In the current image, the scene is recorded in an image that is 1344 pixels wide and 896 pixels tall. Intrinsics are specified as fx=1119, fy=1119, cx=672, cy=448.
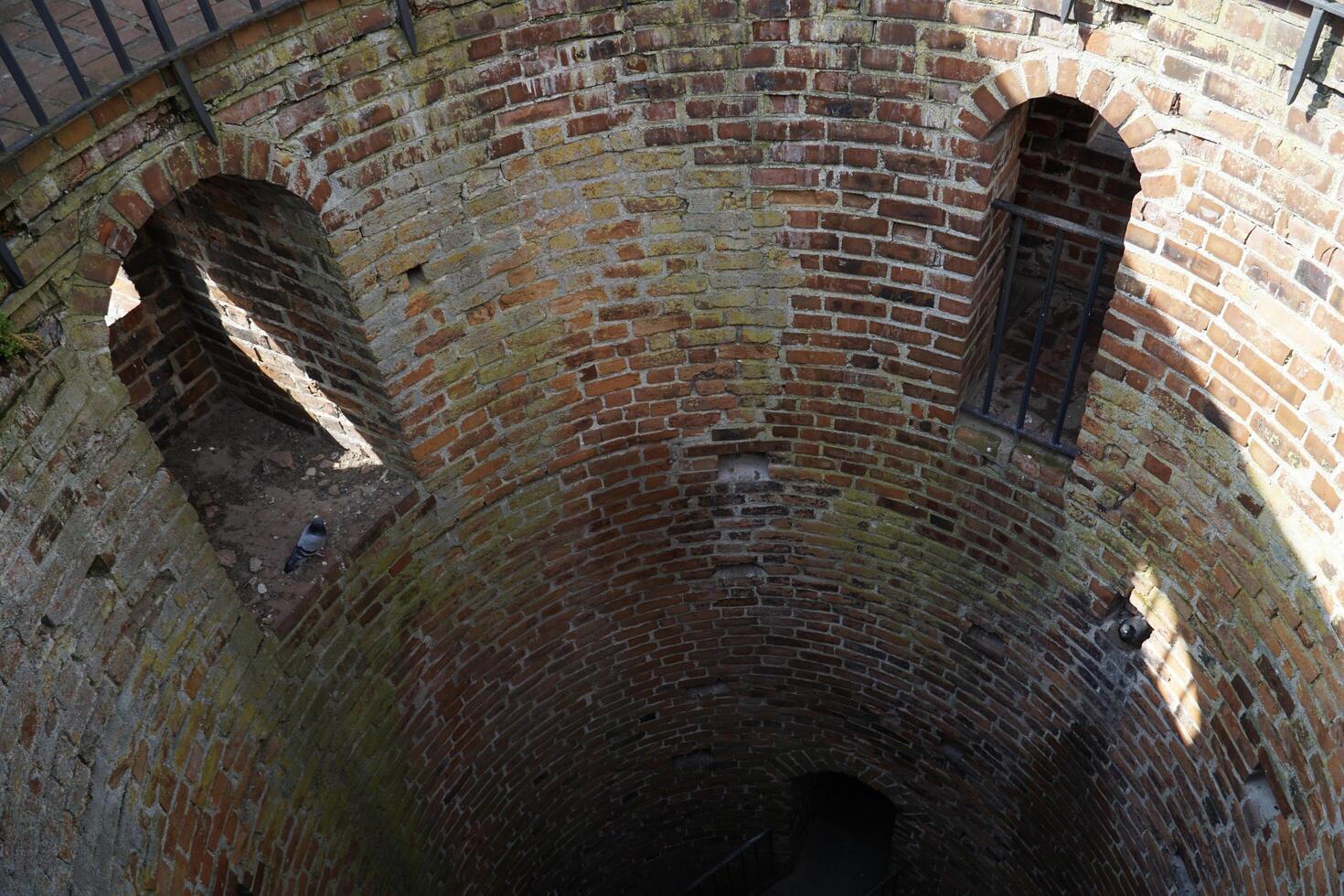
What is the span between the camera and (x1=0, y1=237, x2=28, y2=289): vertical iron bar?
9.63 feet

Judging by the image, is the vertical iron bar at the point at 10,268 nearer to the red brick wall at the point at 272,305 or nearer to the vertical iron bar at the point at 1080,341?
the red brick wall at the point at 272,305

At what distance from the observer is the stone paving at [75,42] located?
312cm

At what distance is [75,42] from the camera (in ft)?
11.1

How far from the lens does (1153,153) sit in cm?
358

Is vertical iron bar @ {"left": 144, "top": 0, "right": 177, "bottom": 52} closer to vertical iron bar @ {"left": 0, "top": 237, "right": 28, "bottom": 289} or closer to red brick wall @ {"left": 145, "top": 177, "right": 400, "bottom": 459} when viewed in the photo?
red brick wall @ {"left": 145, "top": 177, "right": 400, "bottom": 459}

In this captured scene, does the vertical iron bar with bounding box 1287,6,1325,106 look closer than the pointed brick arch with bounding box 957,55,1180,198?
Yes

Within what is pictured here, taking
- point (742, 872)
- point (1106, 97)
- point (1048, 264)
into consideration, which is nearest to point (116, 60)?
point (1106, 97)

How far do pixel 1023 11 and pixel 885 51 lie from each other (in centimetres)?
48

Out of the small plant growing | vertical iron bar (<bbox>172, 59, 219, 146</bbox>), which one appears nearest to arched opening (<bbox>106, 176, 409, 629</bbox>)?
vertical iron bar (<bbox>172, 59, 219, 146</bbox>)

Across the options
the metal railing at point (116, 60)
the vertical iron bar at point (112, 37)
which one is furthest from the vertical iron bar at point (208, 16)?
the vertical iron bar at point (112, 37)

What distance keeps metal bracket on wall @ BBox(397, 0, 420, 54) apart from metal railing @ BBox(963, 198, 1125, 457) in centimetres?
217

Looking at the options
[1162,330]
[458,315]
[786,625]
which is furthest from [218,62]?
[786,625]

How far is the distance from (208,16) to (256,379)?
187cm

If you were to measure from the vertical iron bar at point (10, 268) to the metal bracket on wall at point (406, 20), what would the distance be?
4.69ft
